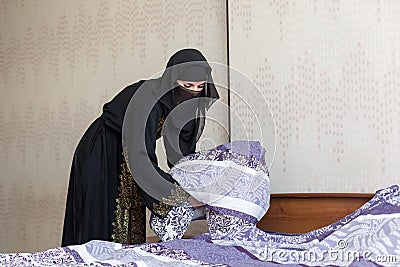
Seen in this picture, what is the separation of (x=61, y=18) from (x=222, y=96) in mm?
1502

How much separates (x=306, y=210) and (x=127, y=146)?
0.81 meters

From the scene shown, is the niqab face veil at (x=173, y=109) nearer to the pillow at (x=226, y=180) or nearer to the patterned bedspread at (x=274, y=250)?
the pillow at (x=226, y=180)

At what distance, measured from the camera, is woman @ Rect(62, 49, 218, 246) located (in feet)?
8.57

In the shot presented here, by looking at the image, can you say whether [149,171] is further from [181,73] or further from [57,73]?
[57,73]

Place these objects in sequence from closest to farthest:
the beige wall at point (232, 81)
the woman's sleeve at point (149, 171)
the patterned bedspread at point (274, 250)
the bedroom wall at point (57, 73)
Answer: the patterned bedspread at point (274, 250) < the woman's sleeve at point (149, 171) < the beige wall at point (232, 81) < the bedroom wall at point (57, 73)

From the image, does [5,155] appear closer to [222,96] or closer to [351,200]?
[222,96]

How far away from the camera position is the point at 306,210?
9.11ft

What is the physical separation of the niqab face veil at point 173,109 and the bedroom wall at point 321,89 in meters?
0.40

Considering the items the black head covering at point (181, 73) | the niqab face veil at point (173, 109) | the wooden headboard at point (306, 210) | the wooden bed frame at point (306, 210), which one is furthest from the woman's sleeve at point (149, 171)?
the wooden headboard at point (306, 210)

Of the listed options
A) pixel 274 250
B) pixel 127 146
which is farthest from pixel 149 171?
pixel 274 250

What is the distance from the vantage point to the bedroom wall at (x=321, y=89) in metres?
2.70

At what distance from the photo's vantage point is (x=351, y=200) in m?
2.66

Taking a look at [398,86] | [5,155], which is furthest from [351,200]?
[5,155]

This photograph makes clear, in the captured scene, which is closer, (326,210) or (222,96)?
(326,210)
